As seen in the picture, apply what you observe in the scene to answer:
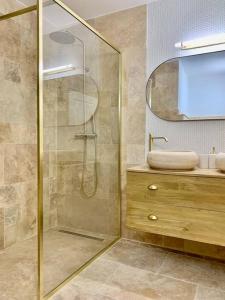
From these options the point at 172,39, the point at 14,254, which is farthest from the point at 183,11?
the point at 14,254

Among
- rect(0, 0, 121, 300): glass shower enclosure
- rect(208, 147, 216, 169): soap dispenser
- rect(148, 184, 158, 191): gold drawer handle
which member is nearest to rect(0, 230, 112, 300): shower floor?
rect(0, 0, 121, 300): glass shower enclosure

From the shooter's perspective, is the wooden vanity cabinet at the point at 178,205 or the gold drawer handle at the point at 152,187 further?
the gold drawer handle at the point at 152,187

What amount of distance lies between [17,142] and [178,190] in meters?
1.46

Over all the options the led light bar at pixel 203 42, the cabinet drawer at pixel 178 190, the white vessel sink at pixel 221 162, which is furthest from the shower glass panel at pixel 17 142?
the white vessel sink at pixel 221 162

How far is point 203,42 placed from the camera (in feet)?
6.64

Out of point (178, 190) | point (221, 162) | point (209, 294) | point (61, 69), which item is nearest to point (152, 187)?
point (178, 190)

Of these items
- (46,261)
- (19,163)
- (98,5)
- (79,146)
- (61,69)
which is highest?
(98,5)

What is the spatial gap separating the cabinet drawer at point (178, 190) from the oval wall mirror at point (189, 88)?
24.6 inches

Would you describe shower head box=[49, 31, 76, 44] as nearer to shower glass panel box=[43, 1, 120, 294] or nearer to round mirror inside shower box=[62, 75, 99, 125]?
shower glass panel box=[43, 1, 120, 294]

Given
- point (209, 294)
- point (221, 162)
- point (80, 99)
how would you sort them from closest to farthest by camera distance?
point (209, 294)
point (221, 162)
point (80, 99)

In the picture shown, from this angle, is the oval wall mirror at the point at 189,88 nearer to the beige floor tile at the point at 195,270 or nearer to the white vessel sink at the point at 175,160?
the white vessel sink at the point at 175,160

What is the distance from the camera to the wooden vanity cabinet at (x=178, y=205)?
5.38 ft

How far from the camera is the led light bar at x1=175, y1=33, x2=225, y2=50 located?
1.98 meters

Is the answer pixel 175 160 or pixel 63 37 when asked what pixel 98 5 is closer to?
pixel 63 37
